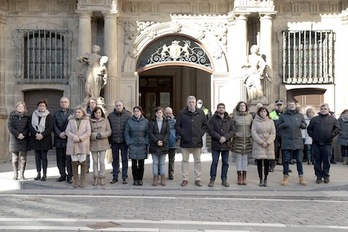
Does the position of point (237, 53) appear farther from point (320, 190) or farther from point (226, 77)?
point (320, 190)

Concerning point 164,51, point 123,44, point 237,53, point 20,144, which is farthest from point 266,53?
point 20,144

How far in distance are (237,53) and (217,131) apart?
6056 mm

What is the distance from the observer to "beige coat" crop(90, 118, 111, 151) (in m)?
11.5

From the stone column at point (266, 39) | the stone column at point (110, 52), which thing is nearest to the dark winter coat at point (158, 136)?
the stone column at point (110, 52)

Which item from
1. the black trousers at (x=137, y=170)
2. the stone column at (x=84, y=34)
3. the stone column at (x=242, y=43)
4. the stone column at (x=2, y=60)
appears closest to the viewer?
the black trousers at (x=137, y=170)

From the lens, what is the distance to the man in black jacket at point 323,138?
11.9 meters

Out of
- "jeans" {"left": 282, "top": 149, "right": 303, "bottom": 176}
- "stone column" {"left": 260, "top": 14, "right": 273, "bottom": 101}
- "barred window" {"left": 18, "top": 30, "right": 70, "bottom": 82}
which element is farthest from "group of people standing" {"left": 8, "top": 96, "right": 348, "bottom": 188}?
"barred window" {"left": 18, "top": 30, "right": 70, "bottom": 82}

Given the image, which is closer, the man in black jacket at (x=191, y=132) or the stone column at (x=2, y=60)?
the man in black jacket at (x=191, y=132)

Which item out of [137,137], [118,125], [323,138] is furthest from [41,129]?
[323,138]

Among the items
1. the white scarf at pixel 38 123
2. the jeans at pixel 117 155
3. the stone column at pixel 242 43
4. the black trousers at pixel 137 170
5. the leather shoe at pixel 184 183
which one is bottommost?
the leather shoe at pixel 184 183

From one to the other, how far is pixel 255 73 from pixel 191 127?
551cm

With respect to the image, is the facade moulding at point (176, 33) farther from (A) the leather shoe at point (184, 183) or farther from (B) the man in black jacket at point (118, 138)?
(A) the leather shoe at point (184, 183)

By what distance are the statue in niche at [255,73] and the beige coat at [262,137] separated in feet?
15.7

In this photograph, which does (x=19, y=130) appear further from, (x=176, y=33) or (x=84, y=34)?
(x=176, y=33)
